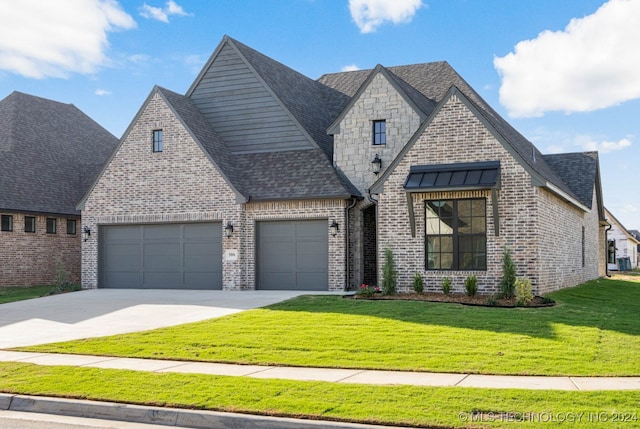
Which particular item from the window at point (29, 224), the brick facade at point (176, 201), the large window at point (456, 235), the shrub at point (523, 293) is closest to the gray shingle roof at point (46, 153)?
the window at point (29, 224)

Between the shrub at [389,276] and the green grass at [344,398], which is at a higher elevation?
the shrub at [389,276]

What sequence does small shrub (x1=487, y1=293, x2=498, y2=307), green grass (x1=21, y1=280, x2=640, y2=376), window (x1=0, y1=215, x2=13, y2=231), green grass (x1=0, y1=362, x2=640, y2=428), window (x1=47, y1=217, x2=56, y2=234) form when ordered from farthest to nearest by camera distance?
window (x1=47, y1=217, x2=56, y2=234) → window (x1=0, y1=215, x2=13, y2=231) → small shrub (x1=487, y1=293, x2=498, y2=307) → green grass (x1=21, y1=280, x2=640, y2=376) → green grass (x1=0, y1=362, x2=640, y2=428)

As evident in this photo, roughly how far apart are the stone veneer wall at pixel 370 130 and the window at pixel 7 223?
14.5 metres

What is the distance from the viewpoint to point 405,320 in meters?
14.9

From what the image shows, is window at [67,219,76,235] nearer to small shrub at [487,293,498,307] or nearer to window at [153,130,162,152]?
window at [153,130,162,152]

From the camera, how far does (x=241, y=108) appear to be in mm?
26625

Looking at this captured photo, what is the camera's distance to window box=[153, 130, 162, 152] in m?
26.0

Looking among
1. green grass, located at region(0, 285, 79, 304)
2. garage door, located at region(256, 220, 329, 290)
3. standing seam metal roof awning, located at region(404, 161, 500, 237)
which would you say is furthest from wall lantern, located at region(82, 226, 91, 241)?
standing seam metal roof awning, located at region(404, 161, 500, 237)

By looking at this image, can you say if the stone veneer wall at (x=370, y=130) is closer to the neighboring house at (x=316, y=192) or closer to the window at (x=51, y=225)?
the neighboring house at (x=316, y=192)

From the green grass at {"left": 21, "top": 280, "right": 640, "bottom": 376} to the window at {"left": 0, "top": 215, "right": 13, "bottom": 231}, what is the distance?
16529 millimetres

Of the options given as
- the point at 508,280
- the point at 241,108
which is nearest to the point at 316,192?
the point at 241,108

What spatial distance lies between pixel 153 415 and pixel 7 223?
2358 cm


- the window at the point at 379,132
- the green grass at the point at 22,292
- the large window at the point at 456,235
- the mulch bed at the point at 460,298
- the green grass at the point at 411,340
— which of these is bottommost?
the green grass at the point at 22,292

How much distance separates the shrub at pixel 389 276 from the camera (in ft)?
64.1
